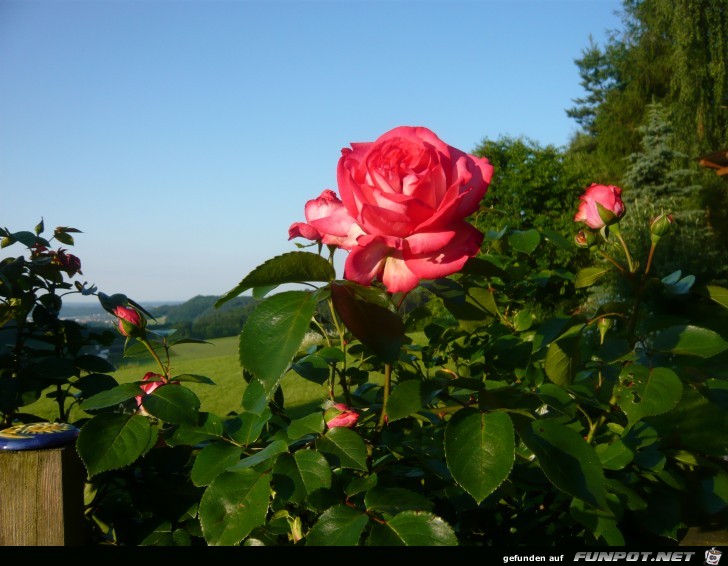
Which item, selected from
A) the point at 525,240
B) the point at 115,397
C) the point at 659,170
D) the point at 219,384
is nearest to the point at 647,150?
the point at 659,170

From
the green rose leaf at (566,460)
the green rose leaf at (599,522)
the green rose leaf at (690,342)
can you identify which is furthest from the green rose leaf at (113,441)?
the green rose leaf at (690,342)

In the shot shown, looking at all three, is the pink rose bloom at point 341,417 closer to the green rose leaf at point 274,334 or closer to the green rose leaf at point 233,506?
the green rose leaf at point 233,506

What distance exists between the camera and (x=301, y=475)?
0.63 metres

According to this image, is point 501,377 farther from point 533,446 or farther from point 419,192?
point 419,192

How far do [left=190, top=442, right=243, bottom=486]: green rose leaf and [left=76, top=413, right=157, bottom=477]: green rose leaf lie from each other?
58 mm

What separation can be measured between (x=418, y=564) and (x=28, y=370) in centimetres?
89

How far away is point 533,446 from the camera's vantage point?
542 mm

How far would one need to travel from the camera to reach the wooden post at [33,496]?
0.73m

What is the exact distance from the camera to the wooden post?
0.73 metres

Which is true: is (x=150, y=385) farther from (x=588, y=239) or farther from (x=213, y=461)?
(x=588, y=239)

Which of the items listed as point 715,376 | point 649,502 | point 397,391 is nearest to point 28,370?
point 397,391

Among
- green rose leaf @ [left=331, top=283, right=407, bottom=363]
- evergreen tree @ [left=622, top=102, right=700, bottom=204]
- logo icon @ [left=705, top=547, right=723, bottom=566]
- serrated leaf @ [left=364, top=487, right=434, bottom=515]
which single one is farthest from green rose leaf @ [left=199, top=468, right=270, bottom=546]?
evergreen tree @ [left=622, top=102, right=700, bottom=204]

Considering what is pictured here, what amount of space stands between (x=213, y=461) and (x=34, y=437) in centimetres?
23

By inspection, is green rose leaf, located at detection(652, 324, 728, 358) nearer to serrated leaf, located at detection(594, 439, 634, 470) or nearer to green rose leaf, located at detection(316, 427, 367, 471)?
serrated leaf, located at detection(594, 439, 634, 470)
